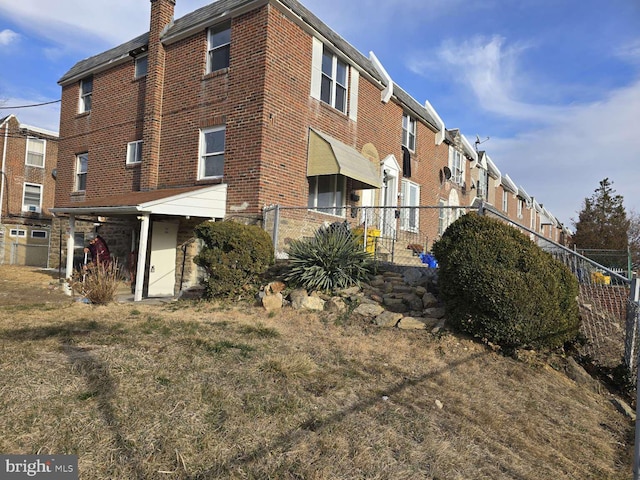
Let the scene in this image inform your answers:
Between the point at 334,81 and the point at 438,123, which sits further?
the point at 438,123

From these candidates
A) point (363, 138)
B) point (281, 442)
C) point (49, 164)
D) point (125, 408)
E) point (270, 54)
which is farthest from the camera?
point (49, 164)

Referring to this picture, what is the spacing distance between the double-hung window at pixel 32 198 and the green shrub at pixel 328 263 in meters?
25.5

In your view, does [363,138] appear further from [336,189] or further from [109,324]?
[109,324]

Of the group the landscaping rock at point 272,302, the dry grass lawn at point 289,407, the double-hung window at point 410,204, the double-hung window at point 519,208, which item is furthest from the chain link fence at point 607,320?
the double-hung window at point 519,208

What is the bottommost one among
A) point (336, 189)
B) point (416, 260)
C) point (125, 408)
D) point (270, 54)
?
point (125, 408)

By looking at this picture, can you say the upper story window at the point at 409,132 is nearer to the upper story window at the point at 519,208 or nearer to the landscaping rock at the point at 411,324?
the landscaping rock at the point at 411,324

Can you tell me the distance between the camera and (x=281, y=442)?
3.38 meters

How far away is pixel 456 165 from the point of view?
22734 mm

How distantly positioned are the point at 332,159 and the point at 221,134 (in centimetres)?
316

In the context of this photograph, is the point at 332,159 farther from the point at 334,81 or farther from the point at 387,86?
the point at 387,86

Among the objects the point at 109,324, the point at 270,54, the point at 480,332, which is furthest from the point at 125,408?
the point at 270,54

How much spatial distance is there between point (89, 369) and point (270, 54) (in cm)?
902

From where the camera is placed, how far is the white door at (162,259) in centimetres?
1194

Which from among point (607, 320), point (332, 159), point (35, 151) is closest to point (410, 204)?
point (332, 159)
